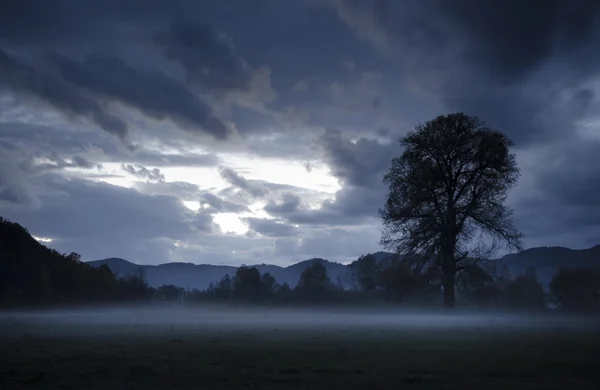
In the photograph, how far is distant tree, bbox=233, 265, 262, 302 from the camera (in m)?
64.6

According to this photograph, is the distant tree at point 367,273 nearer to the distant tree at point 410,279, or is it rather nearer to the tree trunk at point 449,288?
the distant tree at point 410,279

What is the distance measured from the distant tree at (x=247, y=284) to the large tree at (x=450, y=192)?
35781mm

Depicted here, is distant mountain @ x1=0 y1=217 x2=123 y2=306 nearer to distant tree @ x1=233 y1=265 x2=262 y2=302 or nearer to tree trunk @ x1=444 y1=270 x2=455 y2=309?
distant tree @ x1=233 y1=265 x2=262 y2=302

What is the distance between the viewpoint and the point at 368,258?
82938 mm

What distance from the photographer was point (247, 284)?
6694 centimetres

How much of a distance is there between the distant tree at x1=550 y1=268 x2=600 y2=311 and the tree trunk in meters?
7.51

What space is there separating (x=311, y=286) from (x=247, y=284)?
32.8 ft

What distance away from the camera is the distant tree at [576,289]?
3288 cm

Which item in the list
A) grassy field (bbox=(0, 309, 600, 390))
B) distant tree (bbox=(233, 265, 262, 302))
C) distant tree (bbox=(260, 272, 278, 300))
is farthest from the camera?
distant tree (bbox=(233, 265, 262, 302))

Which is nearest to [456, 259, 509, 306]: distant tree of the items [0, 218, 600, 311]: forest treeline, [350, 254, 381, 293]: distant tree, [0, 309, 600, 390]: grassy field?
[0, 218, 600, 311]: forest treeline

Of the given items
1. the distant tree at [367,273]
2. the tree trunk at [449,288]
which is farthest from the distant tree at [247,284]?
the tree trunk at [449,288]

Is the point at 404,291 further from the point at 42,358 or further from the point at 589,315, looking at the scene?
the point at 42,358

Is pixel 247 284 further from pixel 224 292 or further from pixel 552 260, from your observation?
pixel 552 260

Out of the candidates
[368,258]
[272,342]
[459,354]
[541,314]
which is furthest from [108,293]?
[459,354]
